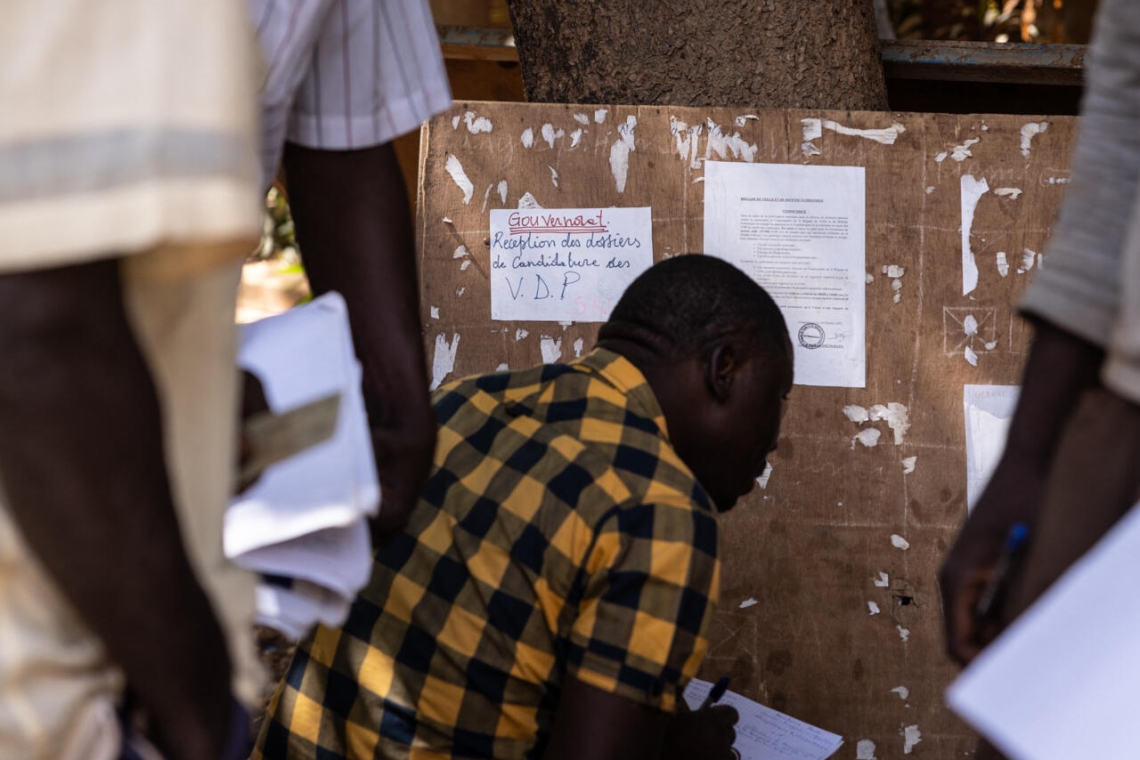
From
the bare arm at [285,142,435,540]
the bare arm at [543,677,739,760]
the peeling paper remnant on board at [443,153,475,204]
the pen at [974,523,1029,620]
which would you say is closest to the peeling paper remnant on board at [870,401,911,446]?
the peeling paper remnant on board at [443,153,475,204]

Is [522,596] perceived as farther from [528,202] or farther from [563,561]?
[528,202]

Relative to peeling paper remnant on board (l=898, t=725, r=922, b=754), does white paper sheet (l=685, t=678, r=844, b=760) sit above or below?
above

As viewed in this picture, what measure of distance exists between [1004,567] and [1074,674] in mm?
251

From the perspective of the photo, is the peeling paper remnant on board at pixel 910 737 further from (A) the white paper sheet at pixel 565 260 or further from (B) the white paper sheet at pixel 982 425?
(A) the white paper sheet at pixel 565 260

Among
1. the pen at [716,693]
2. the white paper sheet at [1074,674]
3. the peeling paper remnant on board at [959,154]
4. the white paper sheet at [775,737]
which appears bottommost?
the white paper sheet at [775,737]

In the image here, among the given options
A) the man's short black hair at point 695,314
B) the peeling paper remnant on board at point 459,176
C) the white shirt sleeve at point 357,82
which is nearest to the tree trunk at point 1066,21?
the peeling paper remnant on board at point 459,176

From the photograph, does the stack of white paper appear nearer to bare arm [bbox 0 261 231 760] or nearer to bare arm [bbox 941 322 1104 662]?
bare arm [bbox 0 261 231 760]

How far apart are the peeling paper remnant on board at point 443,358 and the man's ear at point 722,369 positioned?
2.77 ft

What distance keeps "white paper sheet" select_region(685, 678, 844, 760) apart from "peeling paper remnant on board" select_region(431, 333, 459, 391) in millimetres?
904

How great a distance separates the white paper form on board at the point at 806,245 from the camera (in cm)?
247

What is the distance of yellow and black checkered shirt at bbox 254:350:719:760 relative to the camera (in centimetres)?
152

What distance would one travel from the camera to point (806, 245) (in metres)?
2.49

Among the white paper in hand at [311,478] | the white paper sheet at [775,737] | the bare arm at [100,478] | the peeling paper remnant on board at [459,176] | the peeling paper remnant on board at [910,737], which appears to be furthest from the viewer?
the peeling paper remnant on board at [459,176]

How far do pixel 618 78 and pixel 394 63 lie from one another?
1302 millimetres
